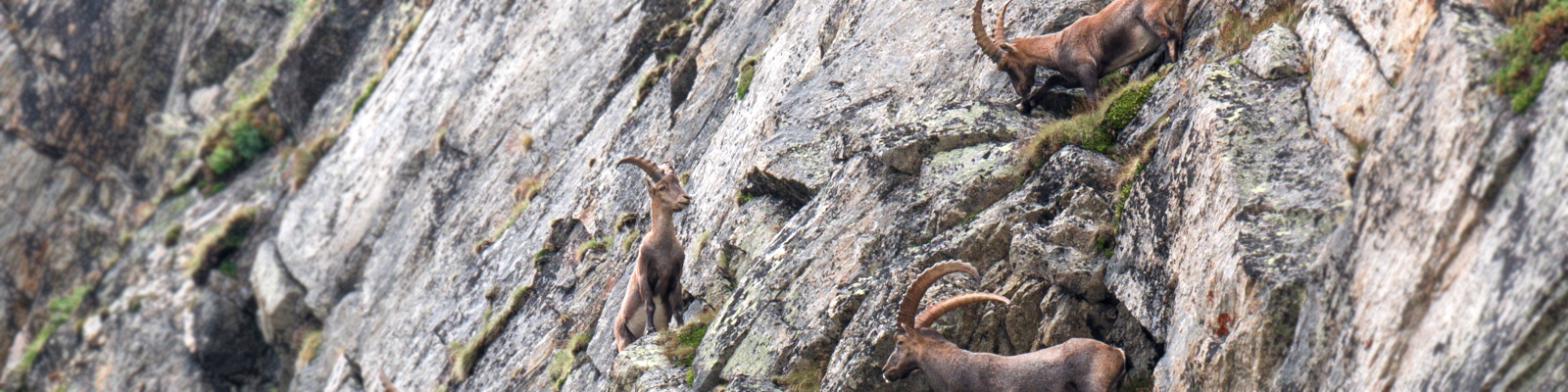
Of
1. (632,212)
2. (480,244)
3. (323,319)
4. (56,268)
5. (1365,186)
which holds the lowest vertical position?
(56,268)

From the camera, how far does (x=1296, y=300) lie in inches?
319

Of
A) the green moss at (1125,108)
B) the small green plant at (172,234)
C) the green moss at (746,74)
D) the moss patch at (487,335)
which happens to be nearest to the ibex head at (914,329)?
the green moss at (1125,108)

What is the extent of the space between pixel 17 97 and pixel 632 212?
27.0 metres

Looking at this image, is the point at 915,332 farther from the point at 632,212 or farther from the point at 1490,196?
the point at 632,212

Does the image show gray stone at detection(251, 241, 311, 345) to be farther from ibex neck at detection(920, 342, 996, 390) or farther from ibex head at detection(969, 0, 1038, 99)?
ibex neck at detection(920, 342, 996, 390)

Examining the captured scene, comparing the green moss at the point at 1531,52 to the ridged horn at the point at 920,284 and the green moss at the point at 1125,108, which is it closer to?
the ridged horn at the point at 920,284

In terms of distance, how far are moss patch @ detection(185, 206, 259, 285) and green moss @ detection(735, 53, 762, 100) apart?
54.0 ft

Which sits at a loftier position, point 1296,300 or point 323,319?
point 1296,300

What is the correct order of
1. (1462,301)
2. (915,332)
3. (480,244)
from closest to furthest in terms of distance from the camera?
(1462,301) → (915,332) → (480,244)

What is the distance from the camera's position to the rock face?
24.0 feet

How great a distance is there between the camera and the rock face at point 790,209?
731 centimetres

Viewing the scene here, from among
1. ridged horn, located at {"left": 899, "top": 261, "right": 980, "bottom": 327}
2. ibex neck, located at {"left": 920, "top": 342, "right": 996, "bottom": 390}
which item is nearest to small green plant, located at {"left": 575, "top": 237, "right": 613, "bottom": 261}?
ridged horn, located at {"left": 899, "top": 261, "right": 980, "bottom": 327}

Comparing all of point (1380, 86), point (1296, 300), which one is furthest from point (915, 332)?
point (1380, 86)

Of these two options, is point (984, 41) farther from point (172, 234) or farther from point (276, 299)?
point (172, 234)
